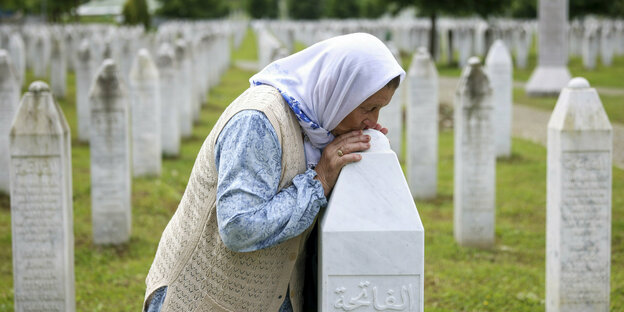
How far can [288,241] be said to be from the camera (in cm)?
290

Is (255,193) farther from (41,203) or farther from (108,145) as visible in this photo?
(108,145)

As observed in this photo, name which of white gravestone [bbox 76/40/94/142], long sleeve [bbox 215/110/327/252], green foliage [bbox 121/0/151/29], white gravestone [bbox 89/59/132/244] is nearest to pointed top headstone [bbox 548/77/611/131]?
long sleeve [bbox 215/110/327/252]

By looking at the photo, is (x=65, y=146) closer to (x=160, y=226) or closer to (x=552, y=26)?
(x=160, y=226)

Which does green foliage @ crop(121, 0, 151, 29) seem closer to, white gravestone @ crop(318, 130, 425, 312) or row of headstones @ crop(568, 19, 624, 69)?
row of headstones @ crop(568, 19, 624, 69)

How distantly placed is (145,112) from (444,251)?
429 cm

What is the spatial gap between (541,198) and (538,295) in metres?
3.76

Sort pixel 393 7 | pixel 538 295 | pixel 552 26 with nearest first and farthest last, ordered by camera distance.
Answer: pixel 538 295
pixel 552 26
pixel 393 7

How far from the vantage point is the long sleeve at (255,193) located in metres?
2.61

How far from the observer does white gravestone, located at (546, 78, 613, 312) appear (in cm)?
520

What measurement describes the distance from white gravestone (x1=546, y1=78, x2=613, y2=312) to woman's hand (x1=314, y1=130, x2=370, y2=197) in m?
2.74

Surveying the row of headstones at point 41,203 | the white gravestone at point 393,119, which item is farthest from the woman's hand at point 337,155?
the white gravestone at point 393,119

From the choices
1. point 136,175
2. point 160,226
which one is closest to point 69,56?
point 136,175

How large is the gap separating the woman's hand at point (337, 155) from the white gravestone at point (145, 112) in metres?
7.45

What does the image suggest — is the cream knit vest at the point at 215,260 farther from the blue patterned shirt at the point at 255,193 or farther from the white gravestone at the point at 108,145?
the white gravestone at the point at 108,145
